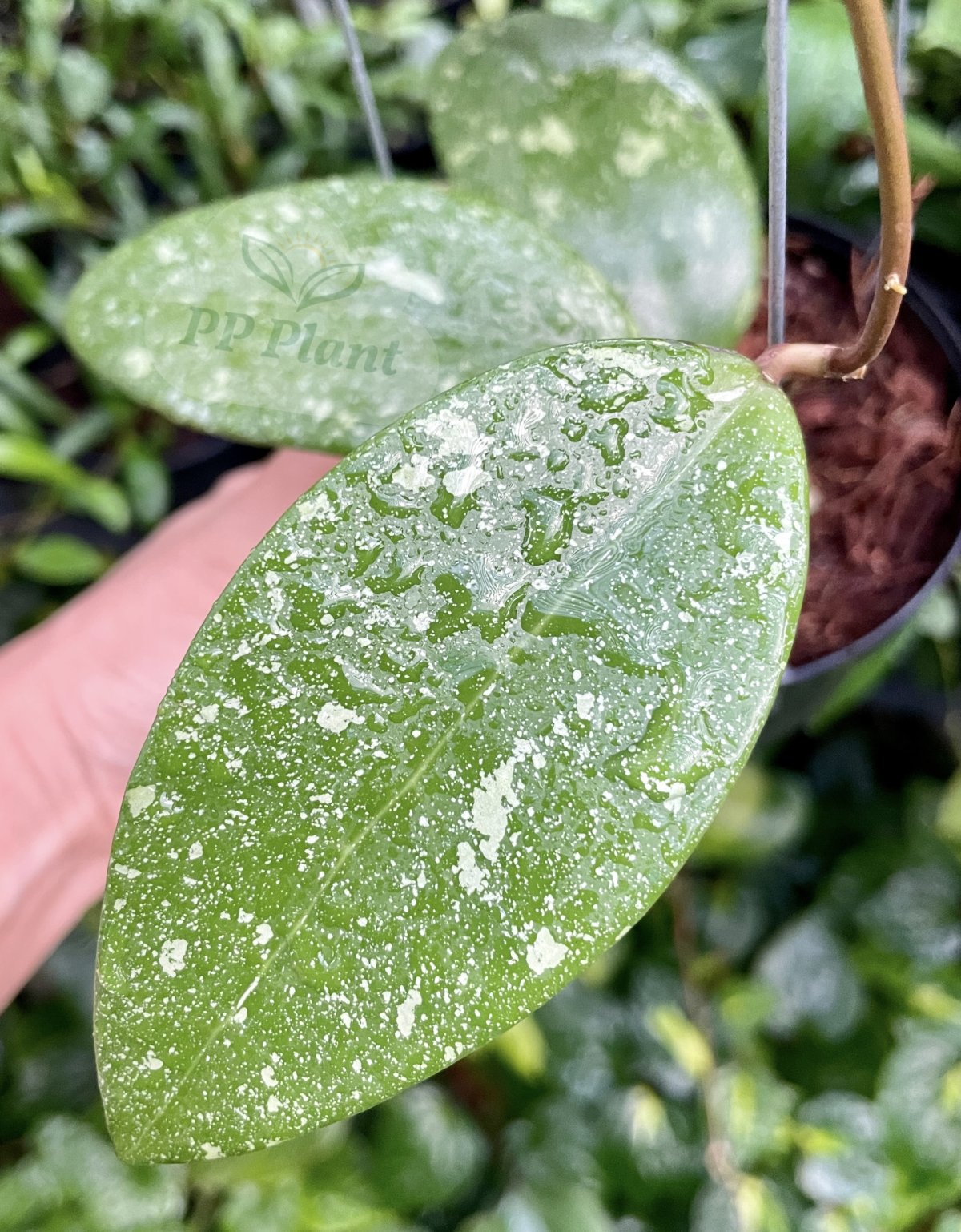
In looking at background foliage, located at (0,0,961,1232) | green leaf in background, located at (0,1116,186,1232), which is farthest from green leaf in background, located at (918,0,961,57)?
green leaf in background, located at (0,1116,186,1232)

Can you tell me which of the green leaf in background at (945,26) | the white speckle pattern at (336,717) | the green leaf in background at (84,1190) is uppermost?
the green leaf in background at (945,26)

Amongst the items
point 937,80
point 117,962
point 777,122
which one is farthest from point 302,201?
point 937,80

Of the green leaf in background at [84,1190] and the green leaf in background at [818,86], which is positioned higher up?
the green leaf in background at [818,86]

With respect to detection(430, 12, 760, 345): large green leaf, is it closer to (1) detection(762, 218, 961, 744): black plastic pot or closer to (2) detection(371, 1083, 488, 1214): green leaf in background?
(1) detection(762, 218, 961, 744): black plastic pot

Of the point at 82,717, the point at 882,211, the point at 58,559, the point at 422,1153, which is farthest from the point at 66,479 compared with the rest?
the point at 882,211

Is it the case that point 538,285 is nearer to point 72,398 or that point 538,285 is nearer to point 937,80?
point 937,80

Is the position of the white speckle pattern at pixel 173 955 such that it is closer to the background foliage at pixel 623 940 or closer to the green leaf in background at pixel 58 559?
the background foliage at pixel 623 940

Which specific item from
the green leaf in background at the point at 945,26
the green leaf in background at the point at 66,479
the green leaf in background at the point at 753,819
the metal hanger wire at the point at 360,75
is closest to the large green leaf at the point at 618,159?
the metal hanger wire at the point at 360,75
